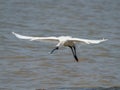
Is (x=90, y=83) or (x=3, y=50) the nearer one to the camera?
(x=90, y=83)

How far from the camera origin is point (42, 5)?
18.3m

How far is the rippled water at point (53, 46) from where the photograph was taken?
33.0 ft

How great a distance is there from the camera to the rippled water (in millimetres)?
10055

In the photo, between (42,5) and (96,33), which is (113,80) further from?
(42,5)

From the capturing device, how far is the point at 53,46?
12602 mm

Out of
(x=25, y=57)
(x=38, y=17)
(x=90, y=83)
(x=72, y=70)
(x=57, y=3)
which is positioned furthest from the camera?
(x=57, y=3)

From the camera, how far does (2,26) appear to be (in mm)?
14445

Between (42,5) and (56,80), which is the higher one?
(42,5)

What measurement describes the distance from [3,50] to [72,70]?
80.7 inches

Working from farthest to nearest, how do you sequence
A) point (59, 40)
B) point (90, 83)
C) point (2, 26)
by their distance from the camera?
point (2, 26) < point (90, 83) < point (59, 40)

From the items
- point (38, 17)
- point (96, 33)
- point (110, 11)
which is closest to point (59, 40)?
point (96, 33)

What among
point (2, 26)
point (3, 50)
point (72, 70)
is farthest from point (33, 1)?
point (72, 70)

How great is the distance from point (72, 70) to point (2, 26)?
420 cm

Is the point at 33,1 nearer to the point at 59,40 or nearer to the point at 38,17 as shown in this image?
the point at 38,17
